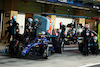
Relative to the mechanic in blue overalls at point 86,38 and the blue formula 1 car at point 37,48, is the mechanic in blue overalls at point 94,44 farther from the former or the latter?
the blue formula 1 car at point 37,48

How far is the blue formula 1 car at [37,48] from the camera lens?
7.76 meters

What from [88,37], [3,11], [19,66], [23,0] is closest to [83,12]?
[23,0]

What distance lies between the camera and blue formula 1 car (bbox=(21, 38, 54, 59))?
25.5ft

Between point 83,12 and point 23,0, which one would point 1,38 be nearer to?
point 23,0

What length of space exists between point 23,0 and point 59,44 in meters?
9.00

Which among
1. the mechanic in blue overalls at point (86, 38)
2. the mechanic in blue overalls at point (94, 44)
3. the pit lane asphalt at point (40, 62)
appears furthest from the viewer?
Result: the mechanic in blue overalls at point (94, 44)

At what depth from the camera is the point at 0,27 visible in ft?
54.0

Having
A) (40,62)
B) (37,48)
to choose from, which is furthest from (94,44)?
(40,62)

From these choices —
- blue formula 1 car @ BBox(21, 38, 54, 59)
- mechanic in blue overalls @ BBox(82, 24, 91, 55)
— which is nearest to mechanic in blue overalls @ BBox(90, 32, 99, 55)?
mechanic in blue overalls @ BBox(82, 24, 91, 55)

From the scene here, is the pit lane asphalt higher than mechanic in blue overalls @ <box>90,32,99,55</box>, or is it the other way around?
mechanic in blue overalls @ <box>90,32,99,55</box>

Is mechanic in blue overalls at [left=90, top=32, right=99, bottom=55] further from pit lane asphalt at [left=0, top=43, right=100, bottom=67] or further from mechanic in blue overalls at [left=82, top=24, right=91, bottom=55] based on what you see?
pit lane asphalt at [left=0, top=43, right=100, bottom=67]

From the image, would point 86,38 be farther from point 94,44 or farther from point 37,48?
point 37,48

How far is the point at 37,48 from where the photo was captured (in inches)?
320

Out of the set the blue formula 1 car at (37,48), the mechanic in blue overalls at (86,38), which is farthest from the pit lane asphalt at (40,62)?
the mechanic in blue overalls at (86,38)
